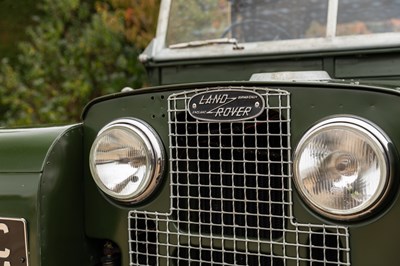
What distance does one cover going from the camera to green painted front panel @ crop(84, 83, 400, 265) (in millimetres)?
1517

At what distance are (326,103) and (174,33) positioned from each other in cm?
133

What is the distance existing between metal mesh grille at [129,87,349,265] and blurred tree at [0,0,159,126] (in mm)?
4805

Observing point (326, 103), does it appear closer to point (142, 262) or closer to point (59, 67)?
point (142, 262)

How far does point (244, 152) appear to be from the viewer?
5.59 ft

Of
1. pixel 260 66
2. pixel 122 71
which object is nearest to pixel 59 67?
pixel 122 71

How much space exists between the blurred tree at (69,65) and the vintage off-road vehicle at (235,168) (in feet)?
15.0

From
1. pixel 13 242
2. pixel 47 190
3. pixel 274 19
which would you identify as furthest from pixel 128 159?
pixel 274 19

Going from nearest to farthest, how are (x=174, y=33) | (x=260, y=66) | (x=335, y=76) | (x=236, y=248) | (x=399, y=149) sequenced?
(x=399, y=149) < (x=236, y=248) < (x=335, y=76) < (x=260, y=66) < (x=174, y=33)

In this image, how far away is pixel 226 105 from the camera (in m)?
1.72

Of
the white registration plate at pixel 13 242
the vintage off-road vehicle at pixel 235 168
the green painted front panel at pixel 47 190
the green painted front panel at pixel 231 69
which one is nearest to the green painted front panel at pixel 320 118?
the vintage off-road vehicle at pixel 235 168

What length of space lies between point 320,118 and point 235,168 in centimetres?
31

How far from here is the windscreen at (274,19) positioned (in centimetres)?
226

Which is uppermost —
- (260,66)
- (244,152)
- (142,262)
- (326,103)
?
(260,66)

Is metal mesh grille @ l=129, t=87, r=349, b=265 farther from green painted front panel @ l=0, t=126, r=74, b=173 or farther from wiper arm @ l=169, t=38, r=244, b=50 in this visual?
wiper arm @ l=169, t=38, r=244, b=50
